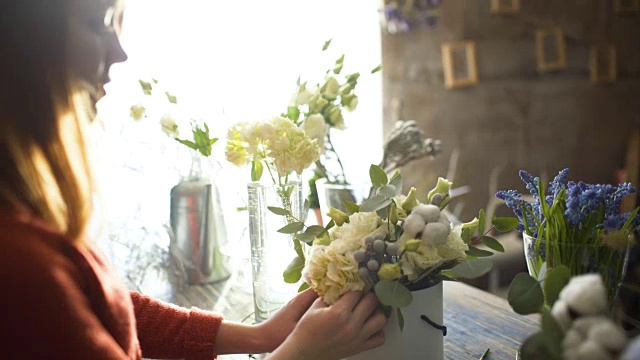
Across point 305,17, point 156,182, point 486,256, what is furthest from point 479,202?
point 486,256

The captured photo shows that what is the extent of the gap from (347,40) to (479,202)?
133 cm

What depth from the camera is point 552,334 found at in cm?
49

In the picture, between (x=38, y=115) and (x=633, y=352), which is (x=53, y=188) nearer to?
(x=38, y=115)

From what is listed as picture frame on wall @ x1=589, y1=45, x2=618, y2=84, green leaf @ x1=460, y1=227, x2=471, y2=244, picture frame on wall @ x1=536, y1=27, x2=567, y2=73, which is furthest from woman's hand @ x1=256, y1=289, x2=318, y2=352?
picture frame on wall @ x1=589, y1=45, x2=618, y2=84

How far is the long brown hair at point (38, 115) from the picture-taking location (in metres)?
0.58

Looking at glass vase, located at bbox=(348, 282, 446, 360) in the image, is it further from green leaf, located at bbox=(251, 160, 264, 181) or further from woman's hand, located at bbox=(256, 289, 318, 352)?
green leaf, located at bbox=(251, 160, 264, 181)

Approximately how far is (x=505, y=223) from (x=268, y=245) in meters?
0.42

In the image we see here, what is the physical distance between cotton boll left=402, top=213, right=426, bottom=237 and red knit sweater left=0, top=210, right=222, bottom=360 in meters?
0.35

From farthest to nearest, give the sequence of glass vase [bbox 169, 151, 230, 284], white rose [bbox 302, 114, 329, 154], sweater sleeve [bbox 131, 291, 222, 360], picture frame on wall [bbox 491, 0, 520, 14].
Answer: picture frame on wall [bbox 491, 0, 520, 14], glass vase [bbox 169, 151, 230, 284], white rose [bbox 302, 114, 329, 154], sweater sleeve [bbox 131, 291, 222, 360]

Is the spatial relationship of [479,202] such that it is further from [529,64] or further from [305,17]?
[305,17]

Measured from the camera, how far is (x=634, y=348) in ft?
1.28

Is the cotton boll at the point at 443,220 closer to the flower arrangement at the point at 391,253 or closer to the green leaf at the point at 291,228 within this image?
the flower arrangement at the point at 391,253

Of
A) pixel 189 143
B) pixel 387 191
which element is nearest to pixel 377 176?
pixel 387 191

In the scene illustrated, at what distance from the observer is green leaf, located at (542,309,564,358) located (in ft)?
1.60
